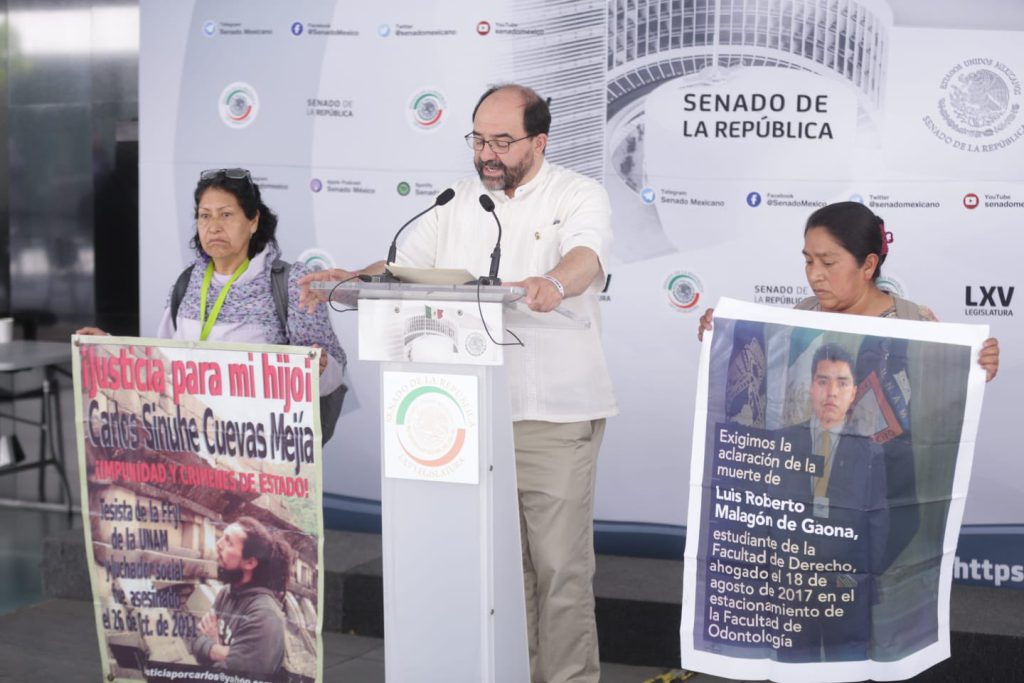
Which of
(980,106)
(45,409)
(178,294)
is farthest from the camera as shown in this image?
(45,409)

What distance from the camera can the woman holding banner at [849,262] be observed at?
10.4 ft

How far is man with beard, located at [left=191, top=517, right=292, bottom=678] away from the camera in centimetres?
330

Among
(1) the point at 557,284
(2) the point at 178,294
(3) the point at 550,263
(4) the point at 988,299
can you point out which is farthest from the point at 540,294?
(4) the point at 988,299

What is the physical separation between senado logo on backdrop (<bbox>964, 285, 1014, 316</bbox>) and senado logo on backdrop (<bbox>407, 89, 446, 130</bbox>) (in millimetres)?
2059

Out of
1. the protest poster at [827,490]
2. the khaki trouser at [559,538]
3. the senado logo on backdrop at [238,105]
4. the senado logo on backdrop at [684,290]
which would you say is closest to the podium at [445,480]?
the khaki trouser at [559,538]

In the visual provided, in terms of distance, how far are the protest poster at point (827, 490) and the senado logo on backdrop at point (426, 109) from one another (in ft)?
7.20

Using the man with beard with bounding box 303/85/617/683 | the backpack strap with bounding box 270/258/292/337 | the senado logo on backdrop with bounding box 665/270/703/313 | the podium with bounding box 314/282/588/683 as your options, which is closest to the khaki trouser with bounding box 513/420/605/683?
the man with beard with bounding box 303/85/617/683

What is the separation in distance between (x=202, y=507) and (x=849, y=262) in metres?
1.79

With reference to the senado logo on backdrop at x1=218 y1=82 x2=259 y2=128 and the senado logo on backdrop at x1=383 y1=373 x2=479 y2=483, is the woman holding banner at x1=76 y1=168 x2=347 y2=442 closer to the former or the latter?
the senado logo on backdrop at x1=383 y1=373 x2=479 y2=483

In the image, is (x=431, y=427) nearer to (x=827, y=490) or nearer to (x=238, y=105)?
(x=827, y=490)

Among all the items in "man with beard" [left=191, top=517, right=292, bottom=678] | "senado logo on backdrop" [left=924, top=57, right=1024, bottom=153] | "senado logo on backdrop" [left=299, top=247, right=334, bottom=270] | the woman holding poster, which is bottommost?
"man with beard" [left=191, top=517, right=292, bottom=678]

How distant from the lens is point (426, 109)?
496 cm

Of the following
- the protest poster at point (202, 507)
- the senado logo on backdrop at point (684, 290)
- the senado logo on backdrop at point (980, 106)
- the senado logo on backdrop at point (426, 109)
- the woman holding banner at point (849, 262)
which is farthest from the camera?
the senado logo on backdrop at point (426, 109)

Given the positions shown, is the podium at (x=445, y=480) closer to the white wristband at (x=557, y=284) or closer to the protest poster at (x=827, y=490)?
the white wristband at (x=557, y=284)
